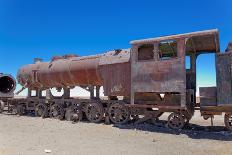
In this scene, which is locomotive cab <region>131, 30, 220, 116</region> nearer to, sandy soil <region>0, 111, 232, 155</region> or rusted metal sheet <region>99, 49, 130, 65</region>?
rusted metal sheet <region>99, 49, 130, 65</region>

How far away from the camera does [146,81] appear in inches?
524

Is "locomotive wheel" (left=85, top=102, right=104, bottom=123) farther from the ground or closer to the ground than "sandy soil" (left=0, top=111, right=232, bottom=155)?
farther from the ground

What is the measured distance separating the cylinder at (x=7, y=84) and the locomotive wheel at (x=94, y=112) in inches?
444

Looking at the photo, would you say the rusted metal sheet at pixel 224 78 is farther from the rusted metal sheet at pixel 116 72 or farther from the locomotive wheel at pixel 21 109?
the locomotive wheel at pixel 21 109

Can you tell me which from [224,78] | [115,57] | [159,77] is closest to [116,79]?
[115,57]

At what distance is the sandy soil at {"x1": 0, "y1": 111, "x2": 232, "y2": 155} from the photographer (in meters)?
9.05

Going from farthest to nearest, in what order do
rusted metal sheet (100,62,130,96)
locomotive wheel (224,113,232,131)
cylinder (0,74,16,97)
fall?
cylinder (0,74,16,97)
rusted metal sheet (100,62,130,96)
locomotive wheel (224,113,232,131)

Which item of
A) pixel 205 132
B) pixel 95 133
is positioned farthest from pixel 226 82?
A: pixel 95 133

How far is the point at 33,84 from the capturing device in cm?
2059

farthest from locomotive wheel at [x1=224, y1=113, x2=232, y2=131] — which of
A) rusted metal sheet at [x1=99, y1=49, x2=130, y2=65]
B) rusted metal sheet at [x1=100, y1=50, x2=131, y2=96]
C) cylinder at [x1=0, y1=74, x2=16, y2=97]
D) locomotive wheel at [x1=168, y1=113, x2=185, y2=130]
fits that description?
cylinder at [x1=0, y1=74, x2=16, y2=97]

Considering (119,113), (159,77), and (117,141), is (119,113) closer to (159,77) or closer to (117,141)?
(159,77)

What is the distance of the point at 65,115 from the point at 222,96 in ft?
30.3

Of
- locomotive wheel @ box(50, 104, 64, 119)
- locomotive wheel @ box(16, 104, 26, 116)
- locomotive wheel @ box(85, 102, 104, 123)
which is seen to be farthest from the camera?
locomotive wheel @ box(16, 104, 26, 116)

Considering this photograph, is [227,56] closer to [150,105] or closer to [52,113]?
[150,105]
